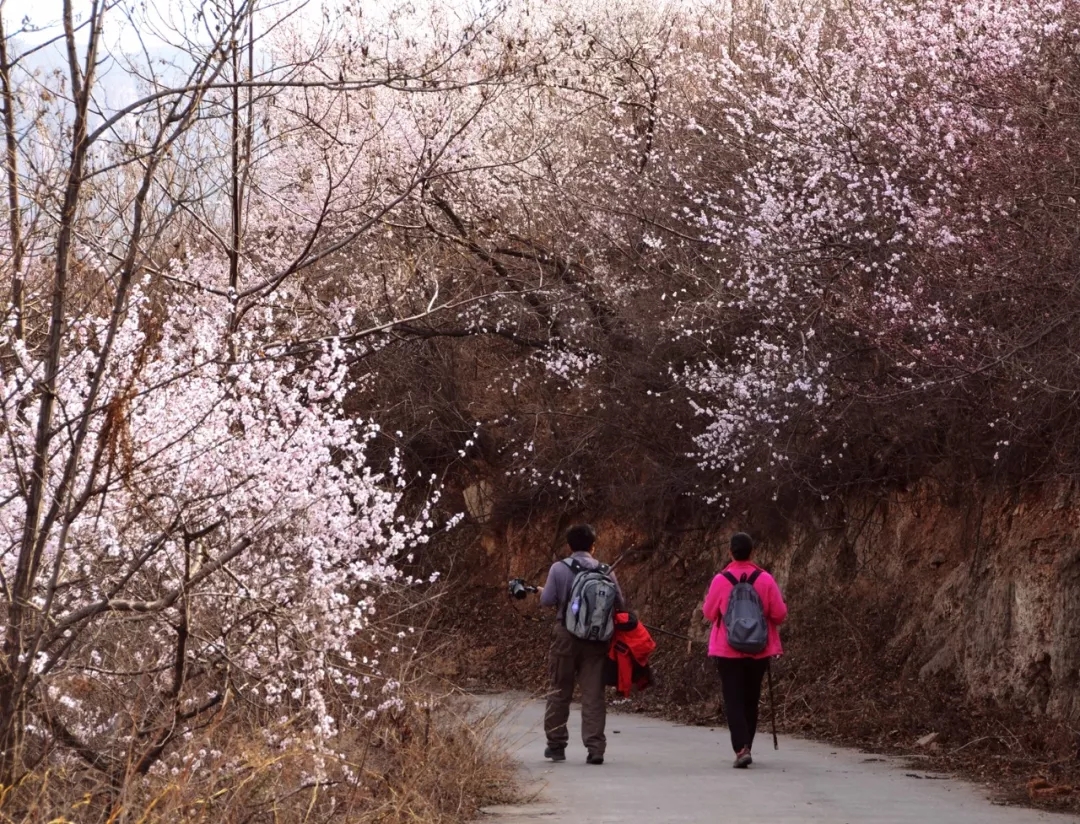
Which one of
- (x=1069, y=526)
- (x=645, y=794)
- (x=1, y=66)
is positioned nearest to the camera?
(x=1, y=66)

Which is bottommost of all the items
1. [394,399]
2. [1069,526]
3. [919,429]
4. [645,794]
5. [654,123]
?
[645,794]

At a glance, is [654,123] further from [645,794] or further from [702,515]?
[645,794]

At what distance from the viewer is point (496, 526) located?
24984 mm

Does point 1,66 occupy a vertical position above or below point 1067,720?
above

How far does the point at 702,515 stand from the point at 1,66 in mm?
15137

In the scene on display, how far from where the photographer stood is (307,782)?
8109 millimetres

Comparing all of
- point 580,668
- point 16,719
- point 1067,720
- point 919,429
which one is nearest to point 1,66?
point 16,719

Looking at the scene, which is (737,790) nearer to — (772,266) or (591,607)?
(591,607)

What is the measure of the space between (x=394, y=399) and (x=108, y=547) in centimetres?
1657

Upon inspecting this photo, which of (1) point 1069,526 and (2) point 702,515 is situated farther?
(2) point 702,515

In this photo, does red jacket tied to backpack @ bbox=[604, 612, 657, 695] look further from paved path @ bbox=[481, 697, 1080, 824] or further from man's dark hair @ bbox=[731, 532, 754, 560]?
man's dark hair @ bbox=[731, 532, 754, 560]

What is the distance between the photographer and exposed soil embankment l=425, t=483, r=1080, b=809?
13.2 m

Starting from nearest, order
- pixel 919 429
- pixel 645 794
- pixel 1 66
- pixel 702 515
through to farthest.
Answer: pixel 1 66 → pixel 645 794 → pixel 919 429 → pixel 702 515

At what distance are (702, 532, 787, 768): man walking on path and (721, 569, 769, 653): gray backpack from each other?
4 cm
